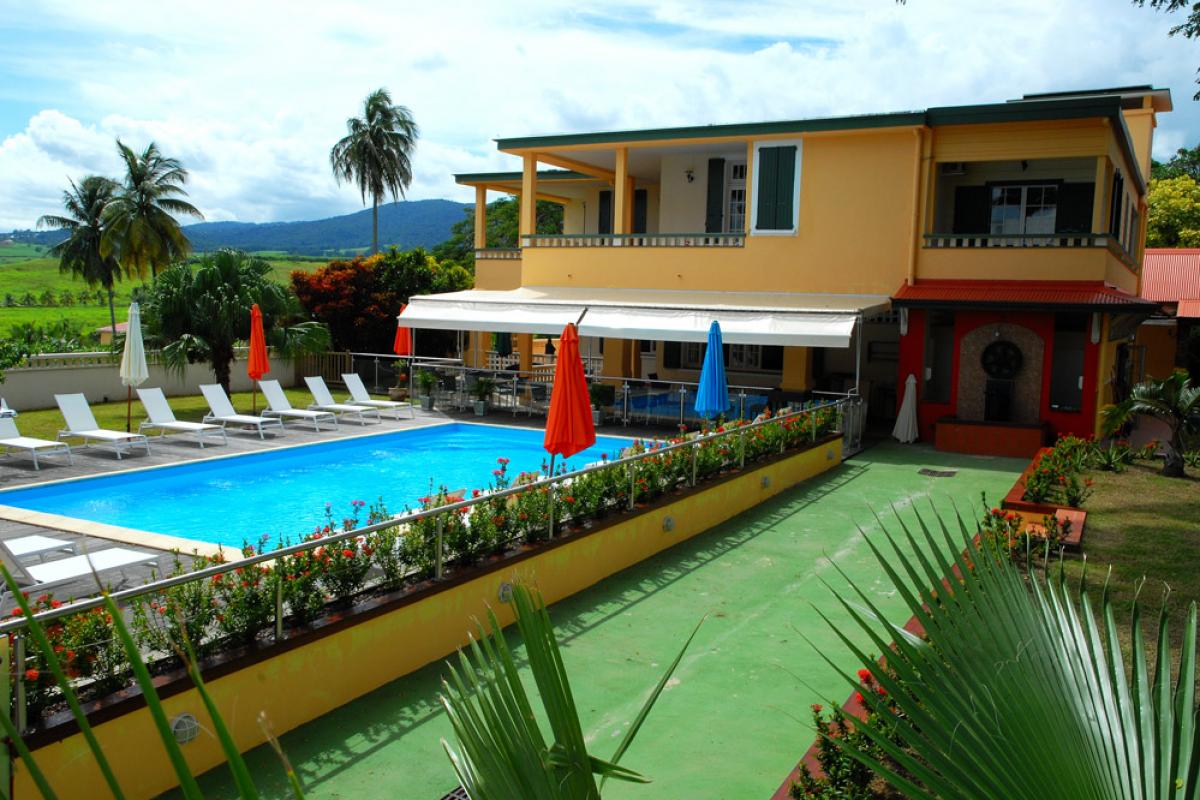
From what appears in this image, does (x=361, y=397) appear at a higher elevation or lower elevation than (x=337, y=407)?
higher

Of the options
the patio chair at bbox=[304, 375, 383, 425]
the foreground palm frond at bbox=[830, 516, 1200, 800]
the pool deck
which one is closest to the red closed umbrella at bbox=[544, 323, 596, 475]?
the pool deck

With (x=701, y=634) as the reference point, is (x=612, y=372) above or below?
above

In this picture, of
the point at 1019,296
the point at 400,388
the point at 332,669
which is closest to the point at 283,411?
the point at 400,388

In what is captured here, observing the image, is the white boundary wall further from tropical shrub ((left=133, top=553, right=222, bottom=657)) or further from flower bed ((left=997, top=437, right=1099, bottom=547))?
flower bed ((left=997, top=437, right=1099, bottom=547))

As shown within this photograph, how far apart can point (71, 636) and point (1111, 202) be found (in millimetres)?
22050

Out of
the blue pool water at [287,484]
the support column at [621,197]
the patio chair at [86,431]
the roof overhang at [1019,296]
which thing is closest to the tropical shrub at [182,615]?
the blue pool water at [287,484]

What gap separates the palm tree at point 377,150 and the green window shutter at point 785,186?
3184 cm

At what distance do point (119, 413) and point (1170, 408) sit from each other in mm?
21328

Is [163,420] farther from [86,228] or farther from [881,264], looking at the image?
[86,228]

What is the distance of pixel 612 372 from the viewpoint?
80.3 feet

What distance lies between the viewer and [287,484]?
611 inches

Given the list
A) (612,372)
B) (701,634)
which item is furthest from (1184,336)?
(701,634)

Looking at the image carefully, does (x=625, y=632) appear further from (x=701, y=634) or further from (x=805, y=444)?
(x=805, y=444)

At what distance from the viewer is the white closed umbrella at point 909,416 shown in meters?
19.5
